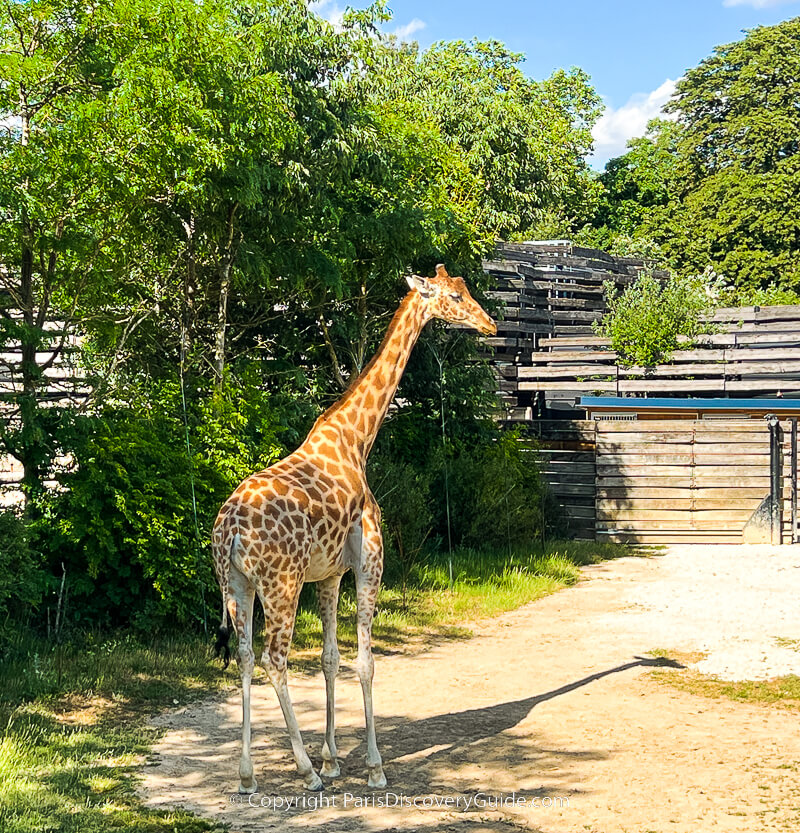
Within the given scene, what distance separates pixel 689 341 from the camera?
22.8 meters

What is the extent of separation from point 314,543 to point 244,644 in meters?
0.81

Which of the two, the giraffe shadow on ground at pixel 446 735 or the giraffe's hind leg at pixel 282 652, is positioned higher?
the giraffe's hind leg at pixel 282 652

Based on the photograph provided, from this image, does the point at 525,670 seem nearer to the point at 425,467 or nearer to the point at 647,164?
the point at 425,467

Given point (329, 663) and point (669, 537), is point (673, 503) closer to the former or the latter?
point (669, 537)

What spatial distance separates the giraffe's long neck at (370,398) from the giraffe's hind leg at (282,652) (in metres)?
1.32

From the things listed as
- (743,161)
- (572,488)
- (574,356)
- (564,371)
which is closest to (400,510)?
(572,488)

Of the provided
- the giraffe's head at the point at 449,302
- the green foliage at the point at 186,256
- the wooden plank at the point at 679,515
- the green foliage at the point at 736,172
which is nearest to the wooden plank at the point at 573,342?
the wooden plank at the point at 679,515

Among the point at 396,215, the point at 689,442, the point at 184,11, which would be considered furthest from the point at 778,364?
the point at 184,11

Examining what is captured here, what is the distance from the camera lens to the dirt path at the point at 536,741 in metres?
6.57

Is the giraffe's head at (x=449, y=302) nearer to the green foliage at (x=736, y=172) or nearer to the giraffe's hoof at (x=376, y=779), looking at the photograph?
the giraffe's hoof at (x=376, y=779)

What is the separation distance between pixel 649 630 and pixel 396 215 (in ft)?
20.2

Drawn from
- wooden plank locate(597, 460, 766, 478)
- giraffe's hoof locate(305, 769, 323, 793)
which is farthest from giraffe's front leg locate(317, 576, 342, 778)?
wooden plank locate(597, 460, 766, 478)

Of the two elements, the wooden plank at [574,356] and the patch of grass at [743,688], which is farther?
the wooden plank at [574,356]

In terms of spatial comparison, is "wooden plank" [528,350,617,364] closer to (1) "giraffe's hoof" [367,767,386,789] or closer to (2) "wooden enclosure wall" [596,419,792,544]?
(2) "wooden enclosure wall" [596,419,792,544]
